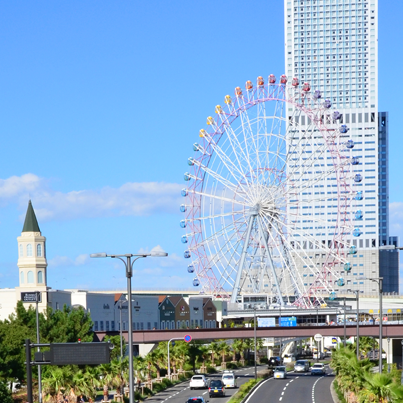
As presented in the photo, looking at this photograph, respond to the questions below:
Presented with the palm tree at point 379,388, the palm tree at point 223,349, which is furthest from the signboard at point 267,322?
the palm tree at point 379,388

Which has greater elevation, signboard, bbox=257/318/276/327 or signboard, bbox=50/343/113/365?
signboard, bbox=50/343/113/365

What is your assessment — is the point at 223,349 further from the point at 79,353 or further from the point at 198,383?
the point at 79,353

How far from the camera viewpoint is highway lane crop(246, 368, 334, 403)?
237 ft

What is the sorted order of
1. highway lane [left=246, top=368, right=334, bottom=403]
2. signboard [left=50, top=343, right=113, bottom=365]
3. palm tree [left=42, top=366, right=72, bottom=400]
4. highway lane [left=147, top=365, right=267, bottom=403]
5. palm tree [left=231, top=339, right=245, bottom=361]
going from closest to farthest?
signboard [left=50, top=343, right=113, bottom=365] → palm tree [left=42, top=366, right=72, bottom=400] → highway lane [left=246, top=368, right=334, bottom=403] → highway lane [left=147, top=365, right=267, bottom=403] → palm tree [left=231, top=339, right=245, bottom=361]

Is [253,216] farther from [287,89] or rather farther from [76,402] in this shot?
[76,402]

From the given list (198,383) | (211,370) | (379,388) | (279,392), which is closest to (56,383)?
(279,392)

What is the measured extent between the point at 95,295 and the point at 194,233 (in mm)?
18358

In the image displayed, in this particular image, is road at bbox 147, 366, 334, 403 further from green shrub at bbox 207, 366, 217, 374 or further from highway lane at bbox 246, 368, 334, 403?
green shrub at bbox 207, 366, 217, 374

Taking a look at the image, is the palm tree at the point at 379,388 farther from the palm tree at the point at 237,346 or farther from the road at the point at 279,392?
the palm tree at the point at 237,346

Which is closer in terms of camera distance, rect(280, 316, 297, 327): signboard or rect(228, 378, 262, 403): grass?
rect(228, 378, 262, 403): grass

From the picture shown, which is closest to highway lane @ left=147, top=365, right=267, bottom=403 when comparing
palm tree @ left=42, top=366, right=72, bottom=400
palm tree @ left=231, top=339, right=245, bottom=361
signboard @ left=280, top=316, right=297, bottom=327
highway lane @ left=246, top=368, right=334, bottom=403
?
highway lane @ left=246, top=368, right=334, bottom=403

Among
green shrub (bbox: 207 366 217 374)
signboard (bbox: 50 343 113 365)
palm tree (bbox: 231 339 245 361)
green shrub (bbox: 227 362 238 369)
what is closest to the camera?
signboard (bbox: 50 343 113 365)

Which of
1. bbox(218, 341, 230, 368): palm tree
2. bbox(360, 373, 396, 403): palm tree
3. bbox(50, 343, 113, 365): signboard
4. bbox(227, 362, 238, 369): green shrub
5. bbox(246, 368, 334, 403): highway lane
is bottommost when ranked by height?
bbox(227, 362, 238, 369): green shrub

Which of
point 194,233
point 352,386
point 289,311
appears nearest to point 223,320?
point 289,311
